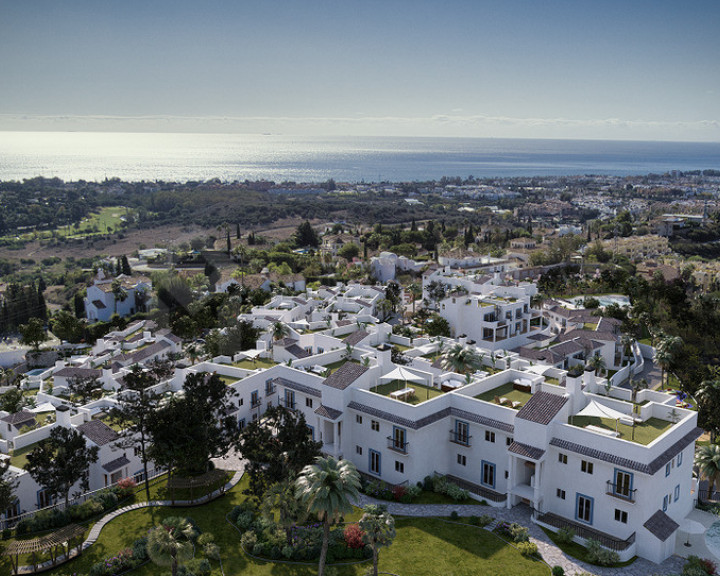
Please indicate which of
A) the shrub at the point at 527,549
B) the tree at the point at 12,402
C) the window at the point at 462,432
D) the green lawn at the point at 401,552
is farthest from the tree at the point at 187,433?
the tree at the point at 12,402

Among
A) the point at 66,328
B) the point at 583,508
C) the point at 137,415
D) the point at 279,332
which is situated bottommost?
the point at 66,328

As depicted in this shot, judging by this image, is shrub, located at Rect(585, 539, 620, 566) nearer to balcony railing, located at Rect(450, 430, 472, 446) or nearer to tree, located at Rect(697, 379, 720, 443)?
balcony railing, located at Rect(450, 430, 472, 446)

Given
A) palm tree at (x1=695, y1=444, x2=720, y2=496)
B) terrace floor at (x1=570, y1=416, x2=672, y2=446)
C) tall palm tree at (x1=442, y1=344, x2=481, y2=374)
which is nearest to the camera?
terrace floor at (x1=570, y1=416, x2=672, y2=446)

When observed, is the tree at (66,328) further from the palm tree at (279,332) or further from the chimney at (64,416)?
the chimney at (64,416)

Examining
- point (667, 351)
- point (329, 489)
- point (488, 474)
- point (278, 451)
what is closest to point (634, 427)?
point (488, 474)

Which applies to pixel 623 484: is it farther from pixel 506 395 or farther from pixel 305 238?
pixel 305 238

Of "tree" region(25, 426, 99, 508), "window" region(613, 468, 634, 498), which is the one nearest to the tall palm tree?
"window" region(613, 468, 634, 498)
